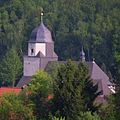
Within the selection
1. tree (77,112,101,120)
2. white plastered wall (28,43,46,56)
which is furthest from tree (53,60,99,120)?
white plastered wall (28,43,46,56)

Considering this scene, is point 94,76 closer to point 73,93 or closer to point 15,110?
point 15,110

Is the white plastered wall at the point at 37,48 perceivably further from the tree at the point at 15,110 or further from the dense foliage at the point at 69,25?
the tree at the point at 15,110

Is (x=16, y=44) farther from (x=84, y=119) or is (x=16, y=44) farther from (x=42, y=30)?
(x=84, y=119)

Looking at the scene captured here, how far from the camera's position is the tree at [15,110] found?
4150 cm

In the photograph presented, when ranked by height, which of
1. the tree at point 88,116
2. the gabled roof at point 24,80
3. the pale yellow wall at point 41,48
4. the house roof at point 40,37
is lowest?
the gabled roof at point 24,80

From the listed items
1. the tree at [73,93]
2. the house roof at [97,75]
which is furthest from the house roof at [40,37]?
the tree at [73,93]

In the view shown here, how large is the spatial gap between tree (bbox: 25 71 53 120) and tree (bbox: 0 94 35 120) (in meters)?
0.33

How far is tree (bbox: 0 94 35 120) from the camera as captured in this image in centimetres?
4150

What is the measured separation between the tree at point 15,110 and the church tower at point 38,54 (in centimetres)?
2923

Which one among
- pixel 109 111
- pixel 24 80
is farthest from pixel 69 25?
pixel 109 111

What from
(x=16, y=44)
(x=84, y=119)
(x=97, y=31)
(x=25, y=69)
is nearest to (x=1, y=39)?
(x=16, y=44)

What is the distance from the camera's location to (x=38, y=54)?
7288cm

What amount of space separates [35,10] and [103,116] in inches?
2039

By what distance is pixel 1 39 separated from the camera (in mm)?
86625
